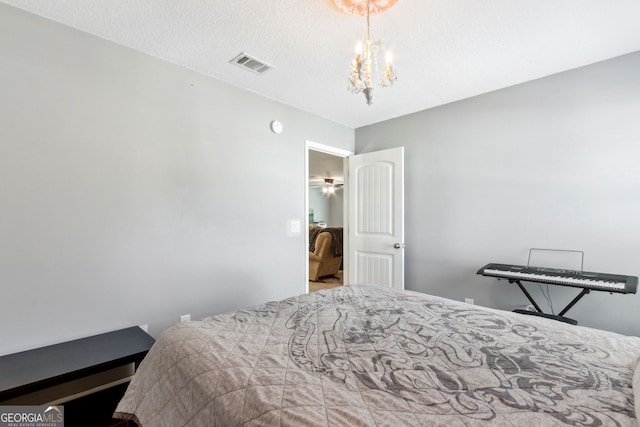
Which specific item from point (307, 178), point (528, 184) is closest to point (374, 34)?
point (307, 178)

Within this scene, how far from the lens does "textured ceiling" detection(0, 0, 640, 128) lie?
1.68m

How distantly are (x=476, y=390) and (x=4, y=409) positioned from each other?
2130 millimetres

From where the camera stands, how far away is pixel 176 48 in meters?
2.11

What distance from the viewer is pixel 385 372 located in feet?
3.22

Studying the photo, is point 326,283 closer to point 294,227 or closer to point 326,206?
point 294,227

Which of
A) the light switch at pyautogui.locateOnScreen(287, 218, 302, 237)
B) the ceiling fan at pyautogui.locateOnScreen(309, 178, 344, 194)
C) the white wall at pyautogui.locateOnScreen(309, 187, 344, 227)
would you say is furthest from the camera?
the white wall at pyautogui.locateOnScreen(309, 187, 344, 227)

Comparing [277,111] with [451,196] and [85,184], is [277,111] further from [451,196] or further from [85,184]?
[451,196]

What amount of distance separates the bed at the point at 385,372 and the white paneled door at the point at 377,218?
1.79m

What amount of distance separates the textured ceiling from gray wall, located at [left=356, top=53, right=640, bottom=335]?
30 cm

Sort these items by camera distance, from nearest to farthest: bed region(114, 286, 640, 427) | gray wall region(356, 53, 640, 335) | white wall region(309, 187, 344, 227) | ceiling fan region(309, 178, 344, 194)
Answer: bed region(114, 286, 640, 427)
gray wall region(356, 53, 640, 335)
ceiling fan region(309, 178, 344, 194)
white wall region(309, 187, 344, 227)

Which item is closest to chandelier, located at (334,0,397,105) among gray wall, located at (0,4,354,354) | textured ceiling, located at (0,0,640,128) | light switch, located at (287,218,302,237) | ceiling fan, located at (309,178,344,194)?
textured ceiling, located at (0,0,640,128)

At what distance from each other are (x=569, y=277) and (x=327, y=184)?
24.5 feet

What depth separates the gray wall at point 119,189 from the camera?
170cm

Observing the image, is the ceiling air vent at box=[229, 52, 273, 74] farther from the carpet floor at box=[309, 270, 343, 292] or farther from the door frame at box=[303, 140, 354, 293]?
the carpet floor at box=[309, 270, 343, 292]
